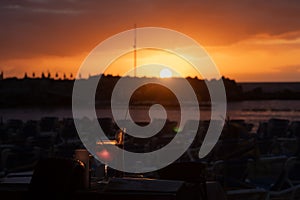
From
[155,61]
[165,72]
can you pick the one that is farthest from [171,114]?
[165,72]

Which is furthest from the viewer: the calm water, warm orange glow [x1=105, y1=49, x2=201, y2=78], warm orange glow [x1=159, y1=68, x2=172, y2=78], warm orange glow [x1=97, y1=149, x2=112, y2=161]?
the calm water

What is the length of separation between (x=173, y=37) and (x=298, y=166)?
2.92 metres

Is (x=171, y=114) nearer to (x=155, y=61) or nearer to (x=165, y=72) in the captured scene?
(x=155, y=61)

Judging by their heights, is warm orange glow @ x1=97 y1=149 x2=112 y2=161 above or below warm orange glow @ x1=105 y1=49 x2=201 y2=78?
below

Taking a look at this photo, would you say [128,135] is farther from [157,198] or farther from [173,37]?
[157,198]

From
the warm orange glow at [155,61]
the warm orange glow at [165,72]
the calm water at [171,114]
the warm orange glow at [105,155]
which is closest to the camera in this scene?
the warm orange glow at [105,155]

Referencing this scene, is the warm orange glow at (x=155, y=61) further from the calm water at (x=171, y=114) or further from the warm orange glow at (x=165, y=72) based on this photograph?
the calm water at (x=171, y=114)

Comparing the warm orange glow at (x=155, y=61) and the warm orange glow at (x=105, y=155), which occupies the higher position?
the warm orange glow at (x=155, y=61)

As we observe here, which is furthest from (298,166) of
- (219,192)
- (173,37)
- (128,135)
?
(219,192)

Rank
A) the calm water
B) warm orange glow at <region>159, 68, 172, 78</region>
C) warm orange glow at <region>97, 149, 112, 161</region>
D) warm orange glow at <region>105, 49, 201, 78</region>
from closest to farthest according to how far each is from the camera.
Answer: warm orange glow at <region>97, 149, 112, 161</region> → warm orange glow at <region>105, 49, 201, 78</region> → warm orange glow at <region>159, 68, 172, 78</region> → the calm water

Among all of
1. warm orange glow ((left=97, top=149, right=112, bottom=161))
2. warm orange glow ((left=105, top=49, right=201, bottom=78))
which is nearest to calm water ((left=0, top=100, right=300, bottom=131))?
warm orange glow ((left=105, top=49, right=201, bottom=78))

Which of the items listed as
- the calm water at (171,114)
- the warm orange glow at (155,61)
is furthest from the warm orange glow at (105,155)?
the calm water at (171,114)

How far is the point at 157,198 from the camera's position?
3703mm

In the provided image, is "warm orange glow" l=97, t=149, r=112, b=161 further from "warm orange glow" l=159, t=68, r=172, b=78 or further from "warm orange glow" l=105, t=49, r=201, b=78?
"warm orange glow" l=159, t=68, r=172, b=78
